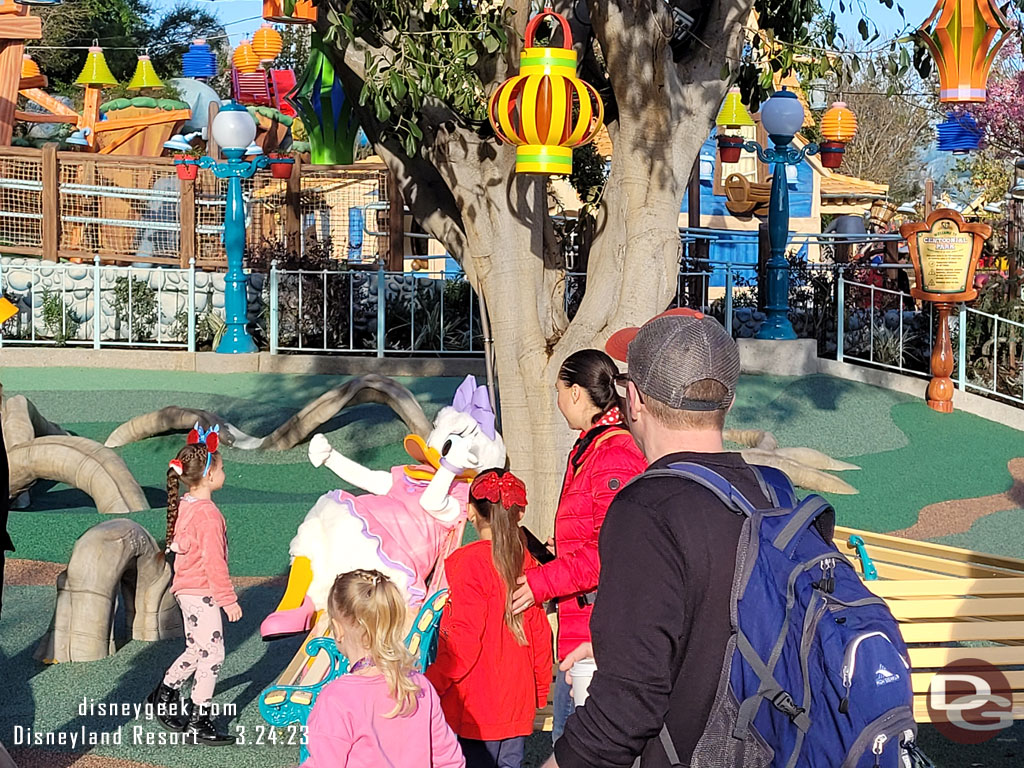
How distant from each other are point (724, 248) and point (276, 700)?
2224 cm

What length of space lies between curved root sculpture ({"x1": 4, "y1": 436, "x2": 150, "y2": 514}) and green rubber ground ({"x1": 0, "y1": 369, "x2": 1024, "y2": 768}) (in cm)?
16

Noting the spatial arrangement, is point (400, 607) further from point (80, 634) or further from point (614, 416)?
point (80, 634)

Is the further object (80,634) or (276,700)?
(80,634)

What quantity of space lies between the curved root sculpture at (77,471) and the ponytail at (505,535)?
5.49 metres

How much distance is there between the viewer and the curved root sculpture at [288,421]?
11078 millimetres

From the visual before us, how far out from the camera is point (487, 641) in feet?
12.8

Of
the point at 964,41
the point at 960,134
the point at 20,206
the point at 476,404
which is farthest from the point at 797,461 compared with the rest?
the point at 960,134

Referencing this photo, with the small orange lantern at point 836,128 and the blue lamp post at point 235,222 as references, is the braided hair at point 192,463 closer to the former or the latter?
the blue lamp post at point 235,222

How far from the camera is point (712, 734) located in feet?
7.31

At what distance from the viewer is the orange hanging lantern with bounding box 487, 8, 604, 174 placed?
18.5 feet

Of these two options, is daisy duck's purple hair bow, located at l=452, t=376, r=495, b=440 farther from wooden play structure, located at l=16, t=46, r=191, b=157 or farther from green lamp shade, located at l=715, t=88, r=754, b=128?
wooden play structure, located at l=16, t=46, r=191, b=157

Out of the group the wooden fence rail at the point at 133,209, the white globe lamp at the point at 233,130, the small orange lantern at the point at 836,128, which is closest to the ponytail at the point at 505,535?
the white globe lamp at the point at 233,130

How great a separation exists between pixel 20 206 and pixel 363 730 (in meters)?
15.9

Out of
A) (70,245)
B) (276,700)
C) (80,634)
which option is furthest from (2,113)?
(276,700)
